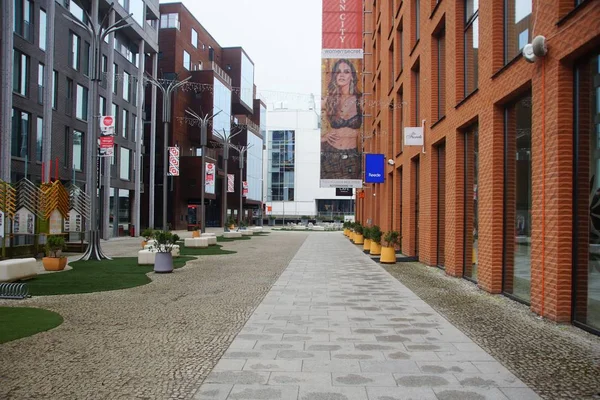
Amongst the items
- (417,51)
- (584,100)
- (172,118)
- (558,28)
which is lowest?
(584,100)

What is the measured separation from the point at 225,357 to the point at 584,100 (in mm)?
5964

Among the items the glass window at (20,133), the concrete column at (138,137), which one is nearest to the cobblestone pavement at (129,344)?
the glass window at (20,133)

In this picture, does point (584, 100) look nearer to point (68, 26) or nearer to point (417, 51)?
point (417, 51)

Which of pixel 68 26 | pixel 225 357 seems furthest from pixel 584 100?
pixel 68 26

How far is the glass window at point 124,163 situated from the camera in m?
39.8

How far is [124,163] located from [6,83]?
1746 cm


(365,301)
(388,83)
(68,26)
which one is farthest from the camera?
(68,26)

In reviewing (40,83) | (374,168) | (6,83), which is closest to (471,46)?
(374,168)

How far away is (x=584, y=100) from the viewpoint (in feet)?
24.6

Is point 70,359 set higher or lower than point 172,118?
lower

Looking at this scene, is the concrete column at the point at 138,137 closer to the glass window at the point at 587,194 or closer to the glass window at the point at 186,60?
the glass window at the point at 186,60

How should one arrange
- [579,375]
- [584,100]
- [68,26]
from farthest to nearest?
[68,26], [584,100], [579,375]

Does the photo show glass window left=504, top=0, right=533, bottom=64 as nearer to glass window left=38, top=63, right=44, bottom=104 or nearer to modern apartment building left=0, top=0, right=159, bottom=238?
modern apartment building left=0, top=0, right=159, bottom=238

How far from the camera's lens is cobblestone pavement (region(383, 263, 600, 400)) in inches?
197
